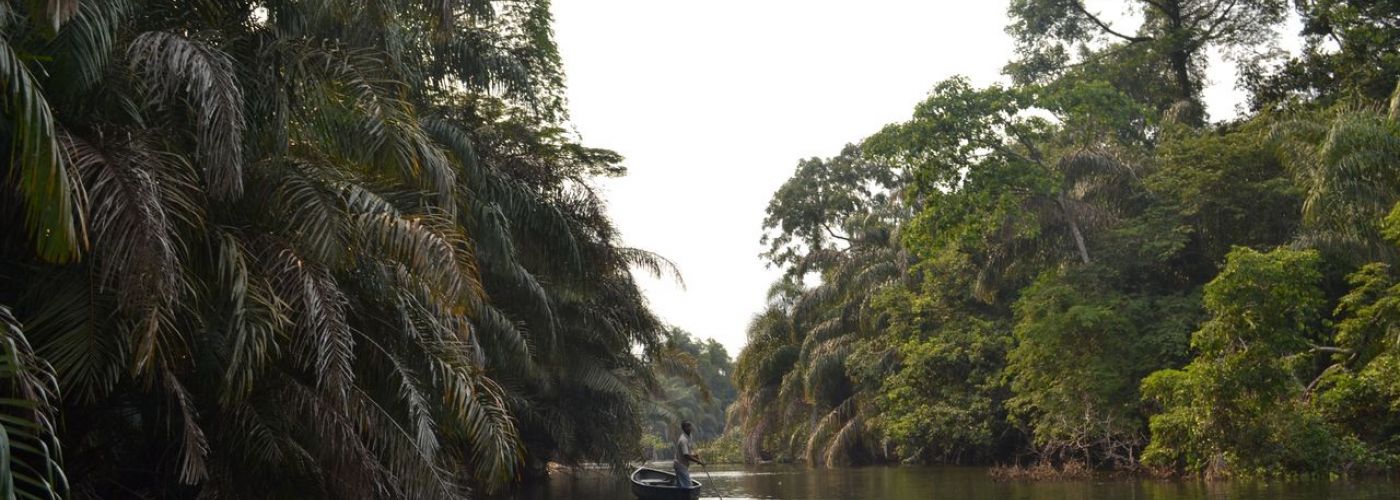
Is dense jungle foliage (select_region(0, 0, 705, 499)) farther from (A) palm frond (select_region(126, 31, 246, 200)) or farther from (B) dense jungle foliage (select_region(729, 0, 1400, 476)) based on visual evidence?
(B) dense jungle foliage (select_region(729, 0, 1400, 476))

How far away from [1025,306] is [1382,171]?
9320mm

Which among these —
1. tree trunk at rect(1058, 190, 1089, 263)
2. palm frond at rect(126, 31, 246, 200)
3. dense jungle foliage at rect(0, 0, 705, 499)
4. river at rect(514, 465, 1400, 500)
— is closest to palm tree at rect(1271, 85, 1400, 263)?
river at rect(514, 465, 1400, 500)

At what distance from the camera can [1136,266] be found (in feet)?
85.0

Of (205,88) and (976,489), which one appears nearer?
(205,88)

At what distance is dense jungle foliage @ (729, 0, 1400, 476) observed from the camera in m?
19.5

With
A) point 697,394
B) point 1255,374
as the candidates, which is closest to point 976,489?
point 1255,374

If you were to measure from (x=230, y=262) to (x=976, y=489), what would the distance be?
17.6 m

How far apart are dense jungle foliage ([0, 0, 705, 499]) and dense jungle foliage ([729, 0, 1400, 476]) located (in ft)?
43.3

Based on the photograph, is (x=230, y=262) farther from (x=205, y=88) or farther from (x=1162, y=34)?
(x=1162, y=34)

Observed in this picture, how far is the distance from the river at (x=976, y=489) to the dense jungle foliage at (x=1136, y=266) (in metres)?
0.80

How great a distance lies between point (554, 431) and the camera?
24250 mm

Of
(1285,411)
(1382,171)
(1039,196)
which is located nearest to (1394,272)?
(1285,411)

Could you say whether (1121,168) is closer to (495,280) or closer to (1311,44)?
(1311,44)

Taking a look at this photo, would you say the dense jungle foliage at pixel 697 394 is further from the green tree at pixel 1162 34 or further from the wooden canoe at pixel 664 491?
the wooden canoe at pixel 664 491
